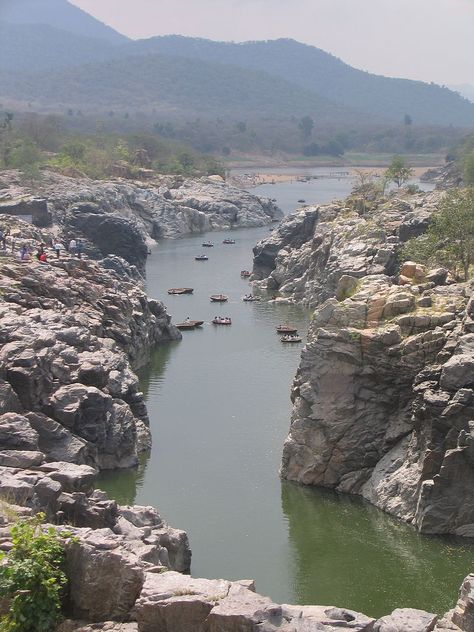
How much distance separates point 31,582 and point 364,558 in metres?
24.8

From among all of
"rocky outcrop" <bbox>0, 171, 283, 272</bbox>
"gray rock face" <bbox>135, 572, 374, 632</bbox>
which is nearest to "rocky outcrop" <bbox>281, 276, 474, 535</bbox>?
"gray rock face" <bbox>135, 572, 374, 632</bbox>

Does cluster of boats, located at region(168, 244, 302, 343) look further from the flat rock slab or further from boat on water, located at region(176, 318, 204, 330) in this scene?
the flat rock slab

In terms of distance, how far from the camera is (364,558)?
53.0 m

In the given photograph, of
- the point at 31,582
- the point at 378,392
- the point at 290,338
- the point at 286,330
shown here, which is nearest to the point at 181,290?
the point at 286,330

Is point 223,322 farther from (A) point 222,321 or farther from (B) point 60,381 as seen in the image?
(B) point 60,381

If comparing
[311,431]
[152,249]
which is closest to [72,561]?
[311,431]

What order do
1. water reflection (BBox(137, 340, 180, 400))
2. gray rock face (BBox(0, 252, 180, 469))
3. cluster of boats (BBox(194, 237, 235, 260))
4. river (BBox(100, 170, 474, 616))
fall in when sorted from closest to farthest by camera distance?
river (BBox(100, 170, 474, 616)) → gray rock face (BBox(0, 252, 180, 469)) → water reflection (BBox(137, 340, 180, 400)) → cluster of boats (BBox(194, 237, 235, 260))

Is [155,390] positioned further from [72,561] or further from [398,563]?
[72,561]

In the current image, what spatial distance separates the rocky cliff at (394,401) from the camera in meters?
55.2

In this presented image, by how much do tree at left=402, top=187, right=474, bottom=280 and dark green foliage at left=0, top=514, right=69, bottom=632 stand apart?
53744 millimetres

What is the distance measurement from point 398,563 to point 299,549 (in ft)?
17.8

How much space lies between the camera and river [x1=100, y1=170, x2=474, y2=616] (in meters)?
50.2

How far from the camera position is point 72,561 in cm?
3362

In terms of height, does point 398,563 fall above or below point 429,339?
below
